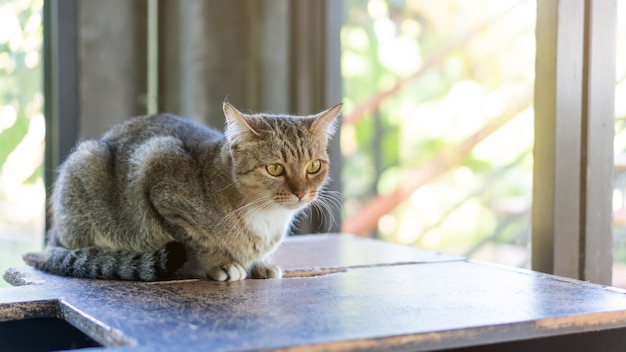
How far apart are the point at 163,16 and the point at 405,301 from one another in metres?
2.59

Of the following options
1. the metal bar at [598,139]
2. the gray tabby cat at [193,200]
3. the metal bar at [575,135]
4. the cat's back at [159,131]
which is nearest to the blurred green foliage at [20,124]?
the cat's back at [159,131]

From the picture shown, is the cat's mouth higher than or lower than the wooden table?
higher

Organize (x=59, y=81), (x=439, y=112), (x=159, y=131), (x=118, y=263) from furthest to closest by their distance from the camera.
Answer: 1. (x=439, y=112)
2. (x=59, y=81)
3. (x=159, y=131)
4. (x=118, y=263)

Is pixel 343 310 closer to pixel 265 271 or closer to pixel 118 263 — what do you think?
pixel 265 271

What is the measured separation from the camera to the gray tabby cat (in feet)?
6.84

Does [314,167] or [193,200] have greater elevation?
[314,167]

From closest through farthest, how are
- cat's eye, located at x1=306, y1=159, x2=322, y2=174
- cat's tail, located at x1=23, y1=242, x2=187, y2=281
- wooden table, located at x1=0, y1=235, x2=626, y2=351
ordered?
wooden table, located at x1=0, y1=235, x2=626, y2=351, cat's tail, located at x1=23, y1=242, x2=187, y2=281, cat's eye, located at x1=306, y1=159, x2=322, y2=174

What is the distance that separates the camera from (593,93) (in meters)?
2.23

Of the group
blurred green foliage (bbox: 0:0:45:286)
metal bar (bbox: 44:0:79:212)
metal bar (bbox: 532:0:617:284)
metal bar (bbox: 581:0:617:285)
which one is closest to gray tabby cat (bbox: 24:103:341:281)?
metal bar (bbox: 532:0:617:284)

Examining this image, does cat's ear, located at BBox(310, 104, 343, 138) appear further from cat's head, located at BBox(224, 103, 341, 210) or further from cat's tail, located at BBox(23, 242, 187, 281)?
cat's tail, located at BBox(23, 242, 187, 281)

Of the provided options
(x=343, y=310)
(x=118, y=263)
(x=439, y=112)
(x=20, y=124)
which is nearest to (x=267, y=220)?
(x=118, y=263)

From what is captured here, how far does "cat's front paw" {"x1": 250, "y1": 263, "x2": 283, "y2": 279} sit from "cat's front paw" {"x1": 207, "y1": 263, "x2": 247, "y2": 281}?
0.20ft

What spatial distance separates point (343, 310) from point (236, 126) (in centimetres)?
73

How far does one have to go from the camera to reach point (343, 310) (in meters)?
1.60
